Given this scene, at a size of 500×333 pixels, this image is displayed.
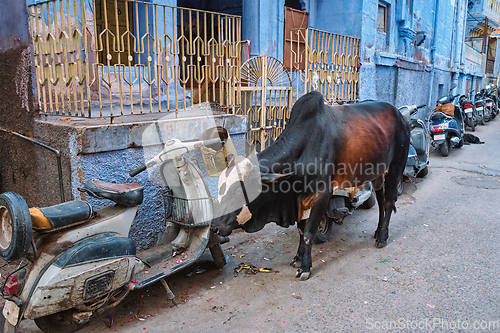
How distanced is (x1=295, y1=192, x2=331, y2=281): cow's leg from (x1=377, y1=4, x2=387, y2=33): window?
8.56 m

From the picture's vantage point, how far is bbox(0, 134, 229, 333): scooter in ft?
8.41

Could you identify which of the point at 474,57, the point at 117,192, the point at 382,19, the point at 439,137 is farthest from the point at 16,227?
the point at 474,57

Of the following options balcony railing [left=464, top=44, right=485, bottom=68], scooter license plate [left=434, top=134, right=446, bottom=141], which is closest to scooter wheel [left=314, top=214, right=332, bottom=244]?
scooter license plate [left=434, top=134, right=446, bottom=141]

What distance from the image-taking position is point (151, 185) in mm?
4336

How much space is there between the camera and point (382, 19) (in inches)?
441

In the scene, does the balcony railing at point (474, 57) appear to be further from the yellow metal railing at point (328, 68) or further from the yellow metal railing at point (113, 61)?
the yellow metal railing at point (113, 61)

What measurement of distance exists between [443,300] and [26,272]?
3.33m

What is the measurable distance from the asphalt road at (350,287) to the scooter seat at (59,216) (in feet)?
3.00

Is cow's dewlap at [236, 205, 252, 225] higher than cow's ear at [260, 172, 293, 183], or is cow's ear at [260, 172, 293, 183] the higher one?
cow's ear at [260, 172, 293, 183]

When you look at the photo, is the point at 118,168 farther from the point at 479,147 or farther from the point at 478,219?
the point at 479,147

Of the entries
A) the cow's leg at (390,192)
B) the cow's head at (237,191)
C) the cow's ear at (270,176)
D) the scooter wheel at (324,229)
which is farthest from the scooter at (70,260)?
the cow's leg at (390,192)

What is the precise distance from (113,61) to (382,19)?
7.79 meters

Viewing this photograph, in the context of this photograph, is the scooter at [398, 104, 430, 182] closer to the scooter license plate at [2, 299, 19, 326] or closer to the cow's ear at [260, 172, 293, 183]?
the cow's ear at [260, 172, 293, 183]

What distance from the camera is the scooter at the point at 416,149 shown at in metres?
6.96
